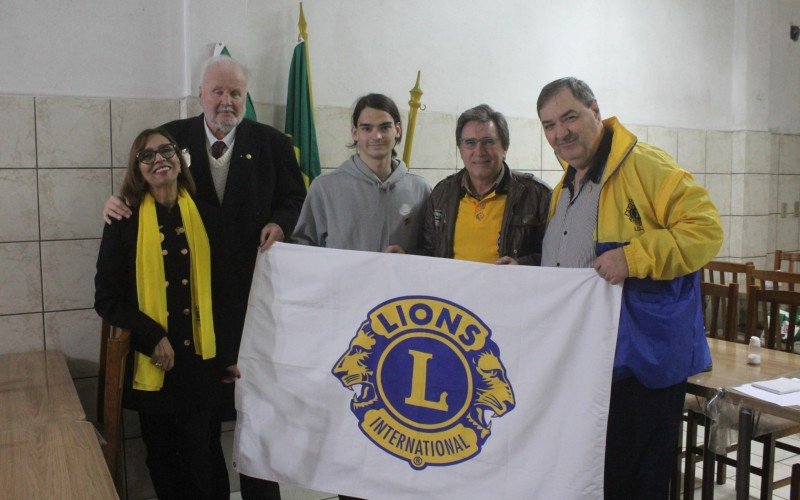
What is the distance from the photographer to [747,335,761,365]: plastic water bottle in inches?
99.9

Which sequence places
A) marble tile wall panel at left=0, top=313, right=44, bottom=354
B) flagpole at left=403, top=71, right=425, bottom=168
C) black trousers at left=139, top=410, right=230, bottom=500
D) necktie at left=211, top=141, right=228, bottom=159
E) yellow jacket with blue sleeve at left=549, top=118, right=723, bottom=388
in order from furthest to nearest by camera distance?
flagpole at left=403, top=71, right=425, bottom=168, marble tile wall panel at left=0, top=313, right=44, bottom=354, necktie at left=211, top=141, right=228, bottom=159, black trousers at left=139, top=410, right=230, bottom=500, yellow jacket with blue sleeve at left=549, top=118, right=723, bottom=388

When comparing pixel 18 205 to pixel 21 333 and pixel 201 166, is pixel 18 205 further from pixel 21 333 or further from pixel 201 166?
pixel 201 166

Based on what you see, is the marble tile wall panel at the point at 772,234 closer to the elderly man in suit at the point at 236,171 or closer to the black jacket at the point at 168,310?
the elderly man in suit at the point at 236,171

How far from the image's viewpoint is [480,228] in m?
2.41

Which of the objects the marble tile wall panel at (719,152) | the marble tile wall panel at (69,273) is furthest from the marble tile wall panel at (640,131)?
the marble tile wall panel at (69,273)

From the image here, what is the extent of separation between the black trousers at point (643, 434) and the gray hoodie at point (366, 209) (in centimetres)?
95

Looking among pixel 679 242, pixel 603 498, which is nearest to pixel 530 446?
pixel 603 498

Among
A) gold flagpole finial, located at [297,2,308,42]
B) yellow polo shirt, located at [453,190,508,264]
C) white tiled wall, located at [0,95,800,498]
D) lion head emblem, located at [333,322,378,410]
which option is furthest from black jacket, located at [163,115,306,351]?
gold flagpole finial, located at [297,2,308,42]

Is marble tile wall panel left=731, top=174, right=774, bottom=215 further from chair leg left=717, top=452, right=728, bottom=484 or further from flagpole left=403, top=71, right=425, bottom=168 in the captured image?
flagpole left=403, top=71, right=425, bottom=168

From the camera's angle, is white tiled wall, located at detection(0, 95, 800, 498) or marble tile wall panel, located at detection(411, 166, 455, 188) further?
marble tile wall panel, located at detection(411, 166, 455, 188)

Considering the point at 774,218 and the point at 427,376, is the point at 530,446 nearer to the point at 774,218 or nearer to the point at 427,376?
the point at 427,376

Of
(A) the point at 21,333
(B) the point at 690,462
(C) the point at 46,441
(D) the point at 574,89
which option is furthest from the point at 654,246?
(A) the point at 21,333

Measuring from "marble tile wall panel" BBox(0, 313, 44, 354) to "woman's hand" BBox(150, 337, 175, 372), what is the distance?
0.92m

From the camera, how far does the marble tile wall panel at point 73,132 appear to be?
295cm
